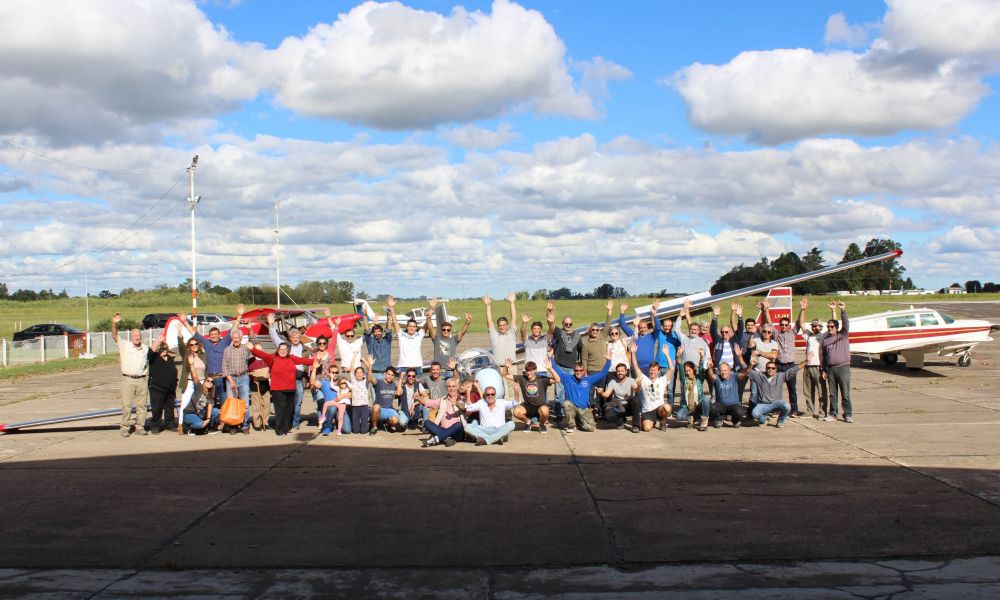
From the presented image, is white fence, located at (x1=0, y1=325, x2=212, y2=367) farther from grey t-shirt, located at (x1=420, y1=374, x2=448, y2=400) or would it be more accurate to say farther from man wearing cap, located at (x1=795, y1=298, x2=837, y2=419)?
man wearing cap, located at (x1=795, y1=298, x2=837, y2=419)

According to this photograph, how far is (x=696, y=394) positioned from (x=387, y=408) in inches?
199

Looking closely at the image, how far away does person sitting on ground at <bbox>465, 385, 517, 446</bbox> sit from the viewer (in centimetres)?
1161

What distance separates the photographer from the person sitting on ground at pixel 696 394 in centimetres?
1269

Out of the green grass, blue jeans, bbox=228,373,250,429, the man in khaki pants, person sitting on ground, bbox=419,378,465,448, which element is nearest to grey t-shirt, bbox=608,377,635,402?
person sitting on ground, bbox=419,378,465,448

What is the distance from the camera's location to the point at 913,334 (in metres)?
22.7

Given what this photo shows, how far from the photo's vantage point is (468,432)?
458 inches

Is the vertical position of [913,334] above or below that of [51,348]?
below

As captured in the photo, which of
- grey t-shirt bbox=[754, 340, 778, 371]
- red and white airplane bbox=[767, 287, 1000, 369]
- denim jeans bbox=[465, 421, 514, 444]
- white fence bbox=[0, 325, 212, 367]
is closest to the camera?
denim jeans bbox=[465, 421, 514, 444]

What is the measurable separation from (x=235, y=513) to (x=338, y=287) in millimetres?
103493

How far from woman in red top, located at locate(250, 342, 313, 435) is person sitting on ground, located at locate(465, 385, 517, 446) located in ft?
9.80

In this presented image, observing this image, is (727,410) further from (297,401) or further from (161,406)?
(161,406)

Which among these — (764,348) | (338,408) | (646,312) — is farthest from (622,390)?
(646,312)

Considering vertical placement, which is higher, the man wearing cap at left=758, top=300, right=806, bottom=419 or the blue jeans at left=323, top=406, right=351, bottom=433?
the man wearing cap at left=758, top=300, right=806, bottom=419

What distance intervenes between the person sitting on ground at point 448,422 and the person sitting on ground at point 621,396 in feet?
8.46
